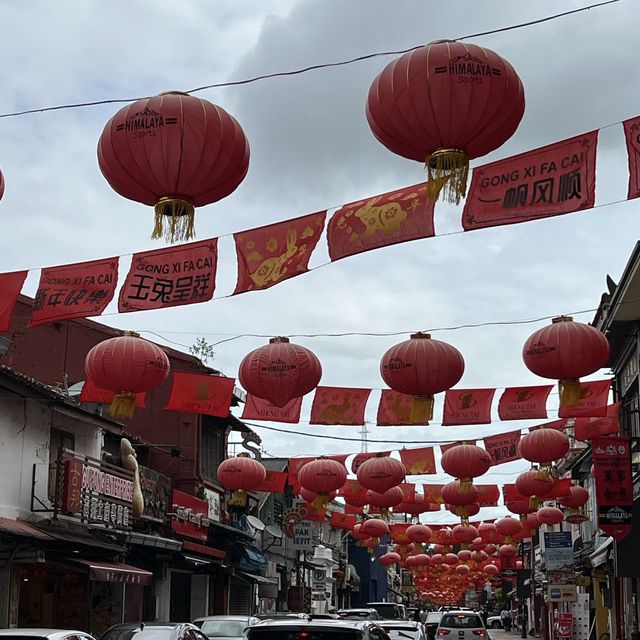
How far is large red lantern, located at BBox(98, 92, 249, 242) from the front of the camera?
9852 mm

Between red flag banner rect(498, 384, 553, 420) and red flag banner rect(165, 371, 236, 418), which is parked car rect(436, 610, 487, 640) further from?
red flag banner rect(165, 371, 236, 418)

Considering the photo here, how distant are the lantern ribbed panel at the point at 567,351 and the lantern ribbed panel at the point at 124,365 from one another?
642 cm

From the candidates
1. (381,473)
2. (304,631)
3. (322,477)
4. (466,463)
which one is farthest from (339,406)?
(304,631)

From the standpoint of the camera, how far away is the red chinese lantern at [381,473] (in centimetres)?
2659

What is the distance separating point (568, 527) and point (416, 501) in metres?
26.1

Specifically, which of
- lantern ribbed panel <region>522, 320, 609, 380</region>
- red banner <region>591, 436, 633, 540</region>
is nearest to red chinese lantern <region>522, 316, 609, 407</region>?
lantern ribbed panel <region>522, 320, 609, 380</region>

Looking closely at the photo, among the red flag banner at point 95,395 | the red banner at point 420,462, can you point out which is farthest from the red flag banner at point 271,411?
the red banner at point 420,462

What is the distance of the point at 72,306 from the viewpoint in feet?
50.2

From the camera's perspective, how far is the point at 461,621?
34.5 metres

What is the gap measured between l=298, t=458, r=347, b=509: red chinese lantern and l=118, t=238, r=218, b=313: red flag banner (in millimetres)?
13148

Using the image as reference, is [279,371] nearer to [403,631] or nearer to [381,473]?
[403,631]

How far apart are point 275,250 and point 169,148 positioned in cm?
418

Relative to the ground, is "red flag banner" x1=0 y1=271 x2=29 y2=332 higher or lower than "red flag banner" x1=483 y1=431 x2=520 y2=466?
higher

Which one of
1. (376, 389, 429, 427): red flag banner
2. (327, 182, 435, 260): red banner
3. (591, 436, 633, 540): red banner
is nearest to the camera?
(327, 182, 435, 260): red banner
